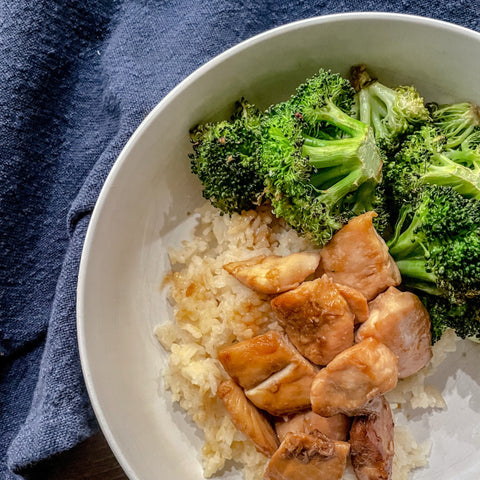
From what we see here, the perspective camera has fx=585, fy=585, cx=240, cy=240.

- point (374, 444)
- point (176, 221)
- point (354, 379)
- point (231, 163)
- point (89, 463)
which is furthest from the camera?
point (89, 463)

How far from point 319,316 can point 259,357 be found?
321mm

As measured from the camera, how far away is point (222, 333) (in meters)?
2.67

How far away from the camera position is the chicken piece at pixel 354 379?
7.63ft

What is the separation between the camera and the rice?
267cm

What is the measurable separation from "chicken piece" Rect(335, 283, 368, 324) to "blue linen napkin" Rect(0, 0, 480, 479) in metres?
1.30

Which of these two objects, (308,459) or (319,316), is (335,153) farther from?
(308,459)

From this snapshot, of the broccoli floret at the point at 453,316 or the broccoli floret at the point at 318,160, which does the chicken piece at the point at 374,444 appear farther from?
the broccoli floret at the point at 318,160

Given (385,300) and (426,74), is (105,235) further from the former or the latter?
(426,74)

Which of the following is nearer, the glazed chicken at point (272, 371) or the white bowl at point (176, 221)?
the glazed chicken at point (272, 371)

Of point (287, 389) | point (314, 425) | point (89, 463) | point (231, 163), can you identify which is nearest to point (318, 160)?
point (231, 163)

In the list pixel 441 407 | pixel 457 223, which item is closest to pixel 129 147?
pixel 457 223

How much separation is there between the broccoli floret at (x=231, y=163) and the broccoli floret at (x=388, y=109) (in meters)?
0.51

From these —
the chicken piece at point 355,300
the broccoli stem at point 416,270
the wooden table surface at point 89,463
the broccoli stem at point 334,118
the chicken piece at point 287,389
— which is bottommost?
the wooden table surface at point 89,463

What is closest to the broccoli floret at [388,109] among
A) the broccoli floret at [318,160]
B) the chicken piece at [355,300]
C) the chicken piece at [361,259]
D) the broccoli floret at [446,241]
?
the broccoli floret at [318,160]
